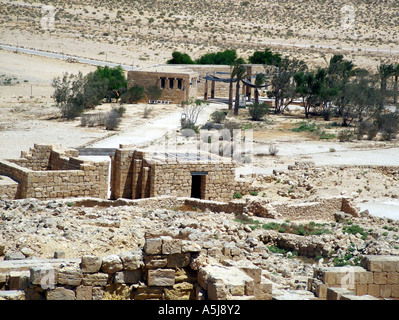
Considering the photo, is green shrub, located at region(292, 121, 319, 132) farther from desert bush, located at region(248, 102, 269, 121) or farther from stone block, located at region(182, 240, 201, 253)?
stone block, located at region(182, 240, 201, 253)

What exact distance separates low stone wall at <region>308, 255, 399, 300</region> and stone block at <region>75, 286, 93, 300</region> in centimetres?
349

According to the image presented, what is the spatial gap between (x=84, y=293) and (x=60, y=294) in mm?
315

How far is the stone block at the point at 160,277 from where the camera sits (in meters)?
9.13

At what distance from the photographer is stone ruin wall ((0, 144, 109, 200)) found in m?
16.8

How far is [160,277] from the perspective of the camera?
917cm

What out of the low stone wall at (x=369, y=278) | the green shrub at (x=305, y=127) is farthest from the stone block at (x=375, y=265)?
the green shrub at (x=305, y=127)

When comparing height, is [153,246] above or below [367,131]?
above

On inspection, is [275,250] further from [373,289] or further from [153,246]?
[153,246]

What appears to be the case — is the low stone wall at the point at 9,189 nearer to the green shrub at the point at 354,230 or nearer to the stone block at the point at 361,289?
the green shrub at the point at 354,230

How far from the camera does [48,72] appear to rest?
55.7 metres

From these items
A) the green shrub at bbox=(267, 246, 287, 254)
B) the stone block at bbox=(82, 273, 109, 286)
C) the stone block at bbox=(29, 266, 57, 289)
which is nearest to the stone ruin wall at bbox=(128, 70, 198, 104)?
Result: the green shrub at bbox=(267, 246, 287, 254)

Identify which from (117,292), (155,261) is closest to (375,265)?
(155,261)
